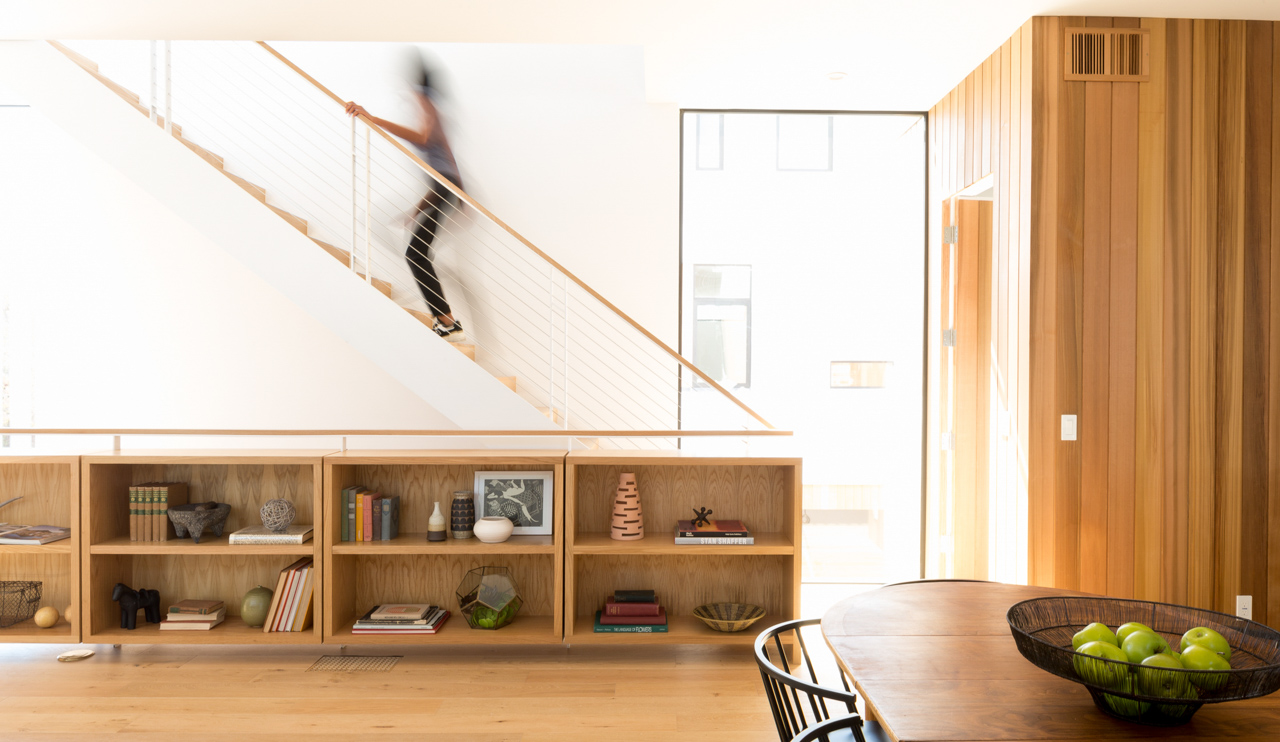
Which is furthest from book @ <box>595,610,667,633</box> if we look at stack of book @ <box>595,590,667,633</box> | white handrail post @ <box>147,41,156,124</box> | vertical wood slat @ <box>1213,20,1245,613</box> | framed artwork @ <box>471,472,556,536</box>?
white handrail post @ <box>147,41,156,124</box>

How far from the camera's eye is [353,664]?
335 cm

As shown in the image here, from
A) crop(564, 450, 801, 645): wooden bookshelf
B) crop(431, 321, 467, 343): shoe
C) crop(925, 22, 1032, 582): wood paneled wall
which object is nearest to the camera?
crop(925, 22, 1032, 582): wood paneled wall

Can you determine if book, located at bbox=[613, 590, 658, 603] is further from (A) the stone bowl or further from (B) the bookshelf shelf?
(A) the stone bowl

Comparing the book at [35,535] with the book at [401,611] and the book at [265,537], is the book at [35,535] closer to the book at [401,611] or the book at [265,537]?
the book at [265,537]

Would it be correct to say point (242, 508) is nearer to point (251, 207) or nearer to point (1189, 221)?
point (251, 207)

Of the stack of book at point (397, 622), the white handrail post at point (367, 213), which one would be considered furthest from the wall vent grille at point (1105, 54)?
the stack of book at point (397, 622)

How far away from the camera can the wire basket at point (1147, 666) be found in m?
1.19

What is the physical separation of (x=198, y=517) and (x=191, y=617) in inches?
17.5

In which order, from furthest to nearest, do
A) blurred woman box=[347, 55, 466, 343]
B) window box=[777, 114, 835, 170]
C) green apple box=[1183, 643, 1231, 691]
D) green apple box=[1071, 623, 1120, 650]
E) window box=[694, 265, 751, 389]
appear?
window box=[777, 114, 835, 170], window box=[694, 265, 751, 389], blurred woman box=[347, 55, 466, 343], green apple box=[1071, 623, 1120, 650], green apple box=[1183, 643, 1231, 691]

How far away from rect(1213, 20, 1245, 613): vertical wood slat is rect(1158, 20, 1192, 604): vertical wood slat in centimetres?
14

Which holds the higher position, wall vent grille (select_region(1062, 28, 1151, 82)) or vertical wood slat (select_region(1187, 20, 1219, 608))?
wall vent grille (select_region(1062, 28, 1151, 82))

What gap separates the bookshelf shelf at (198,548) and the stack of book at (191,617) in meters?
0.27

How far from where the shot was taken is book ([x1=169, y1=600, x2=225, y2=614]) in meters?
3.44

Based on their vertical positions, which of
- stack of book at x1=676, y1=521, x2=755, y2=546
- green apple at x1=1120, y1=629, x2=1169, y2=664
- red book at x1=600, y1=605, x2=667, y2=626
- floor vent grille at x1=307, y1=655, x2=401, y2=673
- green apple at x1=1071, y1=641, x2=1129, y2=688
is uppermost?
green apple at x1=1120, y1=629, x2=1169, y2=664
